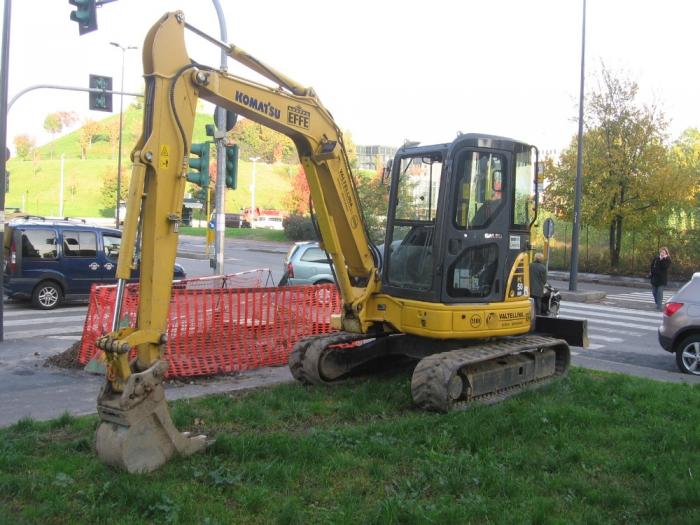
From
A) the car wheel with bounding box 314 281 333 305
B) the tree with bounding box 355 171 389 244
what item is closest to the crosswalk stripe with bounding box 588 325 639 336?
the car wheel with bounding box 314 281 333 305

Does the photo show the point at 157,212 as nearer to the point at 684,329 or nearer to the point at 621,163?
the point at 684,329

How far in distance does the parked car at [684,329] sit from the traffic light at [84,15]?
1062 centimetres

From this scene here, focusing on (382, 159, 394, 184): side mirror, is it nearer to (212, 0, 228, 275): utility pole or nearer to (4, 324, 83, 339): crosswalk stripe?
(212, 0, 228, 275): utility pole

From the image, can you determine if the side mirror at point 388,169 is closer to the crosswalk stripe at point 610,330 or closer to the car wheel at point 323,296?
the car wheel at point 323,296

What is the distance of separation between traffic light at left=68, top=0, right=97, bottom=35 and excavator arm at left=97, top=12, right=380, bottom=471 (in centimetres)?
647

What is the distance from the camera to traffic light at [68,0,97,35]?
11.8m

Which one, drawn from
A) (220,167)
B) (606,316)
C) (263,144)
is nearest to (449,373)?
(220,167)

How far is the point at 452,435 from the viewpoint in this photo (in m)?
6.30

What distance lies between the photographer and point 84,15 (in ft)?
38.9

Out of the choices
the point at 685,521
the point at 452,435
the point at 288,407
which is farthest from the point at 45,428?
the point at 685,521

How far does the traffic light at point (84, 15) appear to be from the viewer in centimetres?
1183

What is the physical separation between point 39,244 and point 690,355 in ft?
43.4

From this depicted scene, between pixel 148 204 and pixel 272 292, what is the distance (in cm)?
501

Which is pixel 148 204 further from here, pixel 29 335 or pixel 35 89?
pixel 35 89
